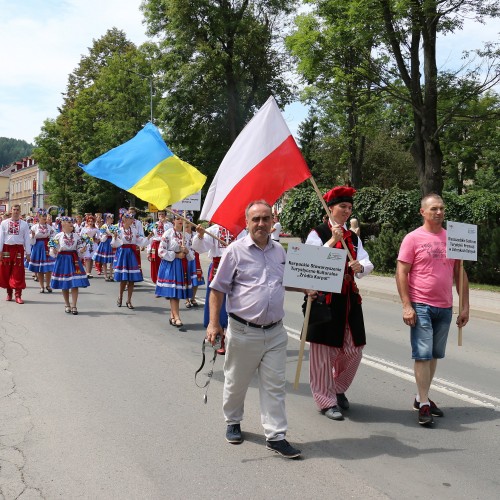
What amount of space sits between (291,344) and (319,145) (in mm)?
42835

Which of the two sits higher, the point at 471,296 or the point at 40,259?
the point at 40,259

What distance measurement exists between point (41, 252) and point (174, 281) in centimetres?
627

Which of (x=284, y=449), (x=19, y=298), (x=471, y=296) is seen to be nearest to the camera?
(x=284, y=449)

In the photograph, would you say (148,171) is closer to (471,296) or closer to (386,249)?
(471,296)

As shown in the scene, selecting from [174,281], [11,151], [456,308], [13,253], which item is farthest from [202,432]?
[11,151]

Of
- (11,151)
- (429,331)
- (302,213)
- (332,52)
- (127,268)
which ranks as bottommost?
(429,331)

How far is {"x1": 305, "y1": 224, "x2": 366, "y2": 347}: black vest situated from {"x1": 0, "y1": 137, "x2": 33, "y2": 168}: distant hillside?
18681 centimetres

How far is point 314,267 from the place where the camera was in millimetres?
4660

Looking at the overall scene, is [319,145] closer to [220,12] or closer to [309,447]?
[220,12]

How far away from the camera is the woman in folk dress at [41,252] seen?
1481cm

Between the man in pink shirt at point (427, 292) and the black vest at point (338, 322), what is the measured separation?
408 mm

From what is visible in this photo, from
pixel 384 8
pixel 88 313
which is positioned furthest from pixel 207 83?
pixel 88 313

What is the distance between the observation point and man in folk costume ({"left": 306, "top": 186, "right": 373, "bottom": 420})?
5223mm

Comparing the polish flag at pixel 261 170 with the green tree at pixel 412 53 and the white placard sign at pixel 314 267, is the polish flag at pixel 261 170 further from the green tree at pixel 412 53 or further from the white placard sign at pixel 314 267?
the green tree at pixel 412 53
